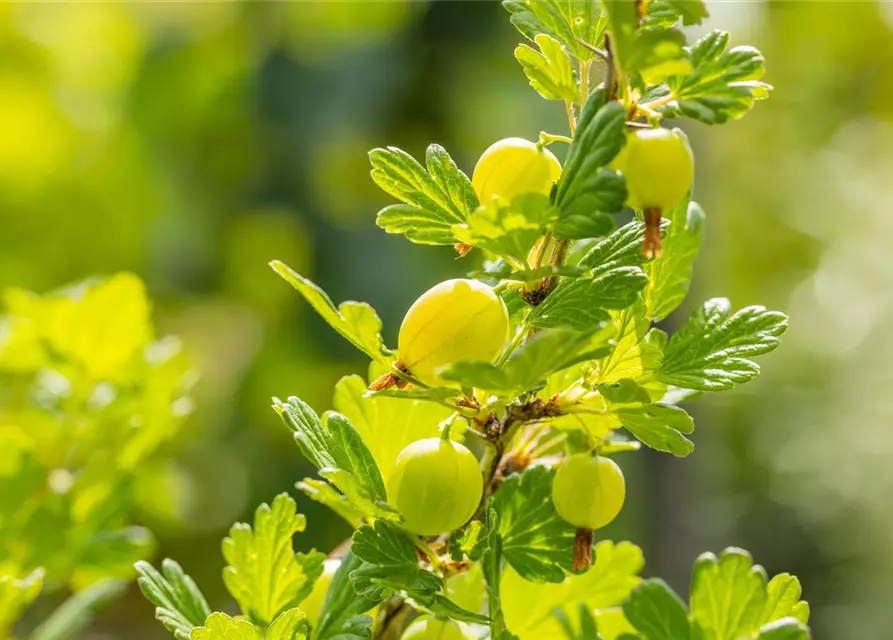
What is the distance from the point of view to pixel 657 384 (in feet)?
1.06

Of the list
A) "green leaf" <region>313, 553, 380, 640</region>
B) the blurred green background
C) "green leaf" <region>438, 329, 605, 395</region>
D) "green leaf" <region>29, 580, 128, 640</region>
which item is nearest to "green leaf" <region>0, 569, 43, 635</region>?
"green leaf" <region>29, 580, 128, 640</region>

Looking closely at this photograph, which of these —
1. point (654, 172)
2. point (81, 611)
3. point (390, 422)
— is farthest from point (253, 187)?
point (654, 172)

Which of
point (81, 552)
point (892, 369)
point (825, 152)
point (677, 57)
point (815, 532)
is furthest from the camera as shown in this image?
point (825, 152)

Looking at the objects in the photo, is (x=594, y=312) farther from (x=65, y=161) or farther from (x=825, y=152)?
(x=825, y=152)

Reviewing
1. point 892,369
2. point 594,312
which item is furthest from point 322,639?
point 892,369

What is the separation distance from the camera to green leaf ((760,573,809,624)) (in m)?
0.29

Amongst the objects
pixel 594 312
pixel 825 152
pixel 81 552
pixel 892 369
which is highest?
pixel 594 312

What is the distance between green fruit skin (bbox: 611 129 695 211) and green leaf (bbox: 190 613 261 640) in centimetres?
18

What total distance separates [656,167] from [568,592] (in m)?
0.20

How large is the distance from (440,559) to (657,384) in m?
0.11

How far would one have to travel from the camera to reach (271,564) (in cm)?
33

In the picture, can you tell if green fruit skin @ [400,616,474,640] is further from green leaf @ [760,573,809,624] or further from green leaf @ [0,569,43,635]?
green leaf @ [0,569,43,635]

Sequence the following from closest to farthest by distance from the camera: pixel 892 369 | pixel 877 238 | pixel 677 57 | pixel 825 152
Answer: pixel 677 57
pixel 892 369
pixel 877 238
pixel 825 152

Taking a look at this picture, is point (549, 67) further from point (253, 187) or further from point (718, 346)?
point (253, 187)
